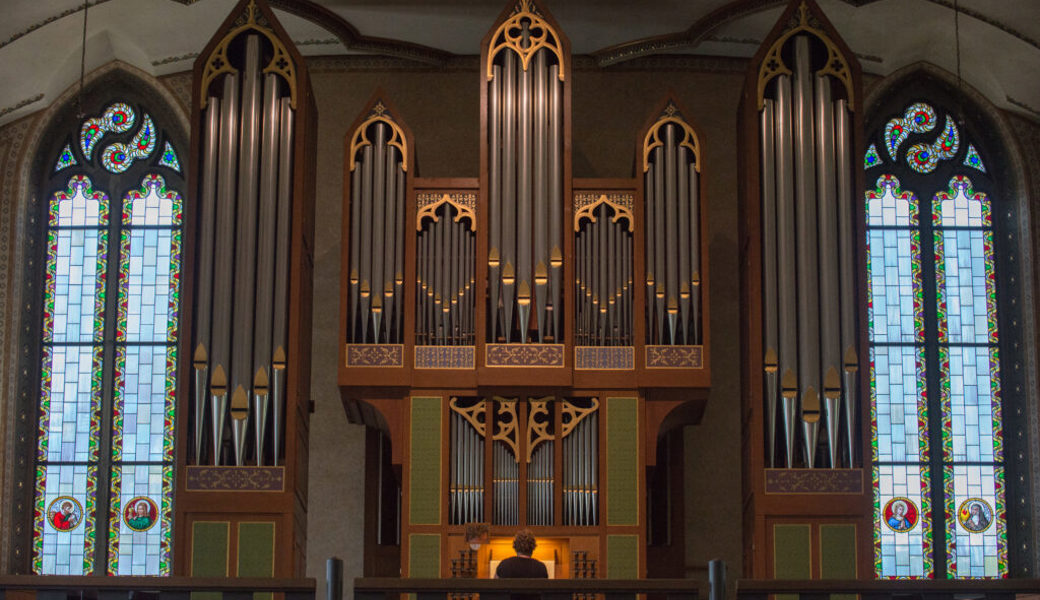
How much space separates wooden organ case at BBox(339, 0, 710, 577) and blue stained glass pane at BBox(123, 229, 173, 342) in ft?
7.69

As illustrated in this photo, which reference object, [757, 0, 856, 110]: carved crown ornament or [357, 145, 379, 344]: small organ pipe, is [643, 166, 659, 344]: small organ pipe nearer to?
[757, 0, 856, 110]: carved crown ornament

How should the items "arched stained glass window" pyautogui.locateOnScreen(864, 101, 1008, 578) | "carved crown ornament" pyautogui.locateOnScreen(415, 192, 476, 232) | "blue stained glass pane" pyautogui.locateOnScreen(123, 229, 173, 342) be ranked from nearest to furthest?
"carved crown ornament" pyautogui.locateOnScreen(415, 192, 476, 232) < "arched stained glass window" pyautogui.locateOnScreen(864, 101, 1008, 578) < "blue stained glass pane" pyautogui.locateOnScreen(123, 229, 173, 342)

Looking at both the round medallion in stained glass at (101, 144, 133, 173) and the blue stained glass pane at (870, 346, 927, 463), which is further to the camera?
the round medallion in stained glass at (101, 144, 133, 173)

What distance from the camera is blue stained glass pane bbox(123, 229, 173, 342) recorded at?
586 inches

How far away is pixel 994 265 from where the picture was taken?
49.3ft

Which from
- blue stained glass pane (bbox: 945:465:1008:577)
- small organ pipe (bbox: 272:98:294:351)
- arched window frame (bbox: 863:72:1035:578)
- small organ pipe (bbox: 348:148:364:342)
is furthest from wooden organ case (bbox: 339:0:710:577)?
blue stained glass pane (bbox: 945:465:1008:577)

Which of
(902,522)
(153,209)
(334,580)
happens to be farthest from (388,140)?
(902,522)

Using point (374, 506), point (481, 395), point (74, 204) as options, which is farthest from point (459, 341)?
point (74, 204)

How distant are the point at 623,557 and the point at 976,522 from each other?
354 centimetres

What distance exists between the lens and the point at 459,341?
1309 cm

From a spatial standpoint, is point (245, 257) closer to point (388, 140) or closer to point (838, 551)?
point (388, 140)

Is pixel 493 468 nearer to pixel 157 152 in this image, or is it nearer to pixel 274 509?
pixel 274 509

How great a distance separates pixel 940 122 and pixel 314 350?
5683 mm

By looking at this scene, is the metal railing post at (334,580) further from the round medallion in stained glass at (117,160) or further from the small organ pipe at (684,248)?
the round medallion in stained glass at (117,160)
